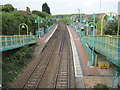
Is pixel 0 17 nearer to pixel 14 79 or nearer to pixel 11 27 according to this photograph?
pixel 11 27

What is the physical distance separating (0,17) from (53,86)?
1718cm

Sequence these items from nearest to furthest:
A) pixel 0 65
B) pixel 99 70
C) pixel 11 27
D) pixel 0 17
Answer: pixel 0 65 → pixel 99 70 → pixel 0 17 → pixel 11 27

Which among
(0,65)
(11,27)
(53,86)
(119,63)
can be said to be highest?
(11,27)

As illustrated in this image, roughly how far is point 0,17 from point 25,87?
16398 mm

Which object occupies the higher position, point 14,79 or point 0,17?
point 0,17

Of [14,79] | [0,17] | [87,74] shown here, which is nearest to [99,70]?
[87,74]

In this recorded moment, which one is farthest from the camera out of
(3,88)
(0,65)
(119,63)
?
(0,65)

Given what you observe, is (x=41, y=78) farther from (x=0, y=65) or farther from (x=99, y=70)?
(x=99, y=70)

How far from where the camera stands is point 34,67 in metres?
18.3

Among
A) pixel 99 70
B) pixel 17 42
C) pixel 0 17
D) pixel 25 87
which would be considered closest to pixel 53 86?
pixel 25 87

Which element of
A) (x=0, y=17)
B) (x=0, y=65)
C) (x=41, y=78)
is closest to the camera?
(x=0, y=65)

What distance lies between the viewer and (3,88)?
11.9 metres

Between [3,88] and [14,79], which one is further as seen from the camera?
[14,79]

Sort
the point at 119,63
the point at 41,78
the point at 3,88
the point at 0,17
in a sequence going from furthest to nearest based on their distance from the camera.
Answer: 1. the point at 0,17
2. the point at 41,78
3. the point at 3,88
4. the point at 119,63
